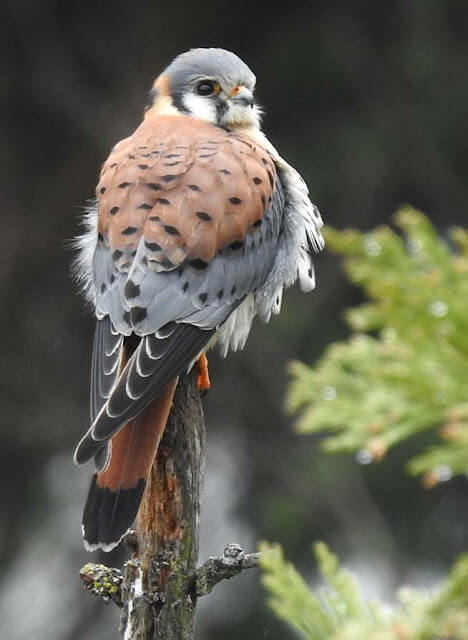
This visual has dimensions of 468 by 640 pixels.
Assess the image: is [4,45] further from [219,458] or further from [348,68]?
[219,458]

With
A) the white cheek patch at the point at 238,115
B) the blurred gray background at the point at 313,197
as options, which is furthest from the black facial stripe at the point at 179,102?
the blurred gray background at the point at 313,197

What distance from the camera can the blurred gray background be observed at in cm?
629

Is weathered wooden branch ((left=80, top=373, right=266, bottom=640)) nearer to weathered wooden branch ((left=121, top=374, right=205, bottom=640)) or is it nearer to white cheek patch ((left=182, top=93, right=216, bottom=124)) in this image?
weathered wooden branch ((left=121, top=374, right=205, bottom=640))

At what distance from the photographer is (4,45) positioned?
6762mm

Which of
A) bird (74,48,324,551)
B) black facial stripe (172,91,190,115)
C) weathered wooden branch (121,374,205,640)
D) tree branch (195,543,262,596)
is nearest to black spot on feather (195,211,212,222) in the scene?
bird (74,48,324,551)

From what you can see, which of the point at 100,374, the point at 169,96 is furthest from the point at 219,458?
the point at 100,374

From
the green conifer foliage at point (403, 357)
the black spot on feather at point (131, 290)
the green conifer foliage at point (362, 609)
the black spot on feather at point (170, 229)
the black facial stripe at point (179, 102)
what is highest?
the black facial stripe at point (179, 102)

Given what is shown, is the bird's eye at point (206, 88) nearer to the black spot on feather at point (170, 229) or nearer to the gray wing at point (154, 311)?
the gray wing at point (154, 311)

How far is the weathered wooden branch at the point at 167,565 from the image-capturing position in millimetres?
2355

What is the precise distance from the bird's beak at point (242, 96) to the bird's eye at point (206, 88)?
82 millimetres

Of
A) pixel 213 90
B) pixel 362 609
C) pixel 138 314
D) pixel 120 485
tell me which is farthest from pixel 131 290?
pixel 362 609

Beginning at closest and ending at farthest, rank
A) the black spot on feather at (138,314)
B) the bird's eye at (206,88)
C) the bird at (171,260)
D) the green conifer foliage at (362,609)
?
the green conifer foliage at (362,609) → the bird at (171,260) → the black spot on feather at (138,314) → the bird's eye at (206,88)

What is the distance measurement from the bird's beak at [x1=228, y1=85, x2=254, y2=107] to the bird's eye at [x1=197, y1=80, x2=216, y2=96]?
0.08 metres

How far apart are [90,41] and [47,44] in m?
0.24
